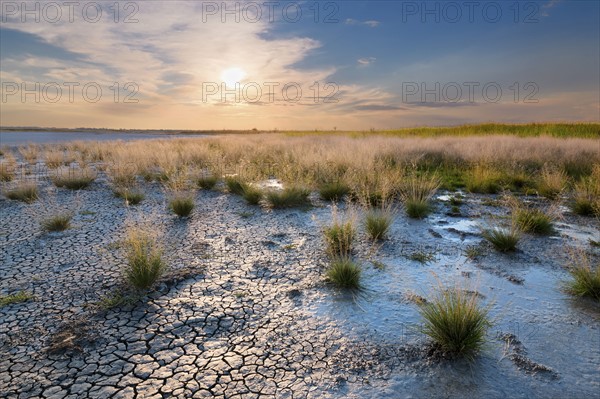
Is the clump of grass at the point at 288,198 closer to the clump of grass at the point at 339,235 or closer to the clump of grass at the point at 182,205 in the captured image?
the clump of grass at the point at 182,205

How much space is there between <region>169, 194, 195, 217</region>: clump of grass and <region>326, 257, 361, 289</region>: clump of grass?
3.35 metres

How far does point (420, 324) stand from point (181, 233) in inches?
142

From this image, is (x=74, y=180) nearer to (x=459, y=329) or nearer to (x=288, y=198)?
(x=288, y=198)

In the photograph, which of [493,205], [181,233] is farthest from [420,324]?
[493,205]

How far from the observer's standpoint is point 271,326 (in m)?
2.84

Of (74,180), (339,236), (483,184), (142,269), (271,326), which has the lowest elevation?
(271,326)

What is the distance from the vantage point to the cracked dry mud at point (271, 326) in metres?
2.21

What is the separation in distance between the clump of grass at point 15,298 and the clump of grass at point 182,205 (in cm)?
285

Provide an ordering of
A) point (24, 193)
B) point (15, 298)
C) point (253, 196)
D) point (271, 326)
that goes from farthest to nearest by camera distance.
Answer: point (24, 193), point (253, 196), point (15, 298), point (271, 326)

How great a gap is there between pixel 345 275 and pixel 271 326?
98cm

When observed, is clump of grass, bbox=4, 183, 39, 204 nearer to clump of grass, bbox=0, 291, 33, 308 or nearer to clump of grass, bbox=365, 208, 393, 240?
clump of grass, bbox=0, 291, 33, 308

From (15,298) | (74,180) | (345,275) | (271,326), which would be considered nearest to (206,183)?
(74,180)

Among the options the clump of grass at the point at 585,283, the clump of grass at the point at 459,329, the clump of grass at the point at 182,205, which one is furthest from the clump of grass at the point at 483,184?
the clump of grass at the point at 459,329

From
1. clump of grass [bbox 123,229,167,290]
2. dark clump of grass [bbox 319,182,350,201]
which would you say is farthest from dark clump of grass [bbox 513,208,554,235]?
clump of grass [bbox 123,229,167,290]
